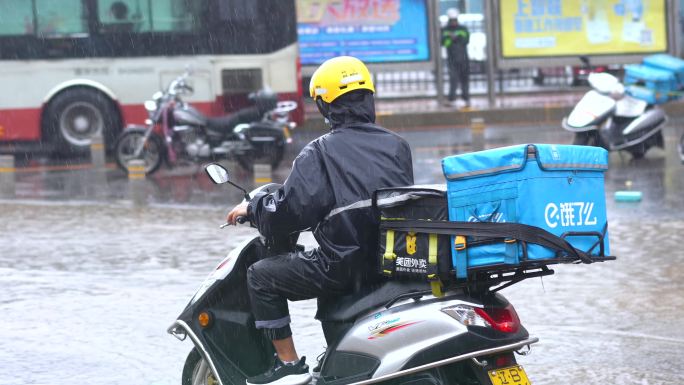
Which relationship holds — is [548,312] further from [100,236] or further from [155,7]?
[155,7]

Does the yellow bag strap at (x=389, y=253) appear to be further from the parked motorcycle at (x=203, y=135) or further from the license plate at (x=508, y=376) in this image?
the parked motorcycle at (x=203, y=135)

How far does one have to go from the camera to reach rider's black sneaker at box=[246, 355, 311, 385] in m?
5.08

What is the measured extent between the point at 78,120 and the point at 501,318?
14728mm

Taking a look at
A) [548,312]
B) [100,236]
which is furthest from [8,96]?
[548,312]

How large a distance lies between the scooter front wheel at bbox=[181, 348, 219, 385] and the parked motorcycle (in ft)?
33.2

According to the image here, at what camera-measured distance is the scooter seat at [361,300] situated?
4.78m

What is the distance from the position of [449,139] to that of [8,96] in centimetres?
663

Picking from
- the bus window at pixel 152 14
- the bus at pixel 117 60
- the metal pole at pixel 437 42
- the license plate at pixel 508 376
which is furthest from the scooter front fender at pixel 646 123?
the license plate at pixel 508 376

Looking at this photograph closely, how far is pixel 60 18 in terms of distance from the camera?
18.6 meters

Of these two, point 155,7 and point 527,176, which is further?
point 155,7

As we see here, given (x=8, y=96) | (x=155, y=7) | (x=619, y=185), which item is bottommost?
(x=619, y=185)

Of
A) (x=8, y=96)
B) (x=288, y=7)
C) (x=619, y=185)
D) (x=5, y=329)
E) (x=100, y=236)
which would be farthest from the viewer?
(x=288, y=7)

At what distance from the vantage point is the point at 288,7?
763 inches

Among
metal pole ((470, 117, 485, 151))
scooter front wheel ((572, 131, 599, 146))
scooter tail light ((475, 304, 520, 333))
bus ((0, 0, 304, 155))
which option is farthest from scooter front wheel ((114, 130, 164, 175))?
scooter tail light ((475, 304, 520, 333))
